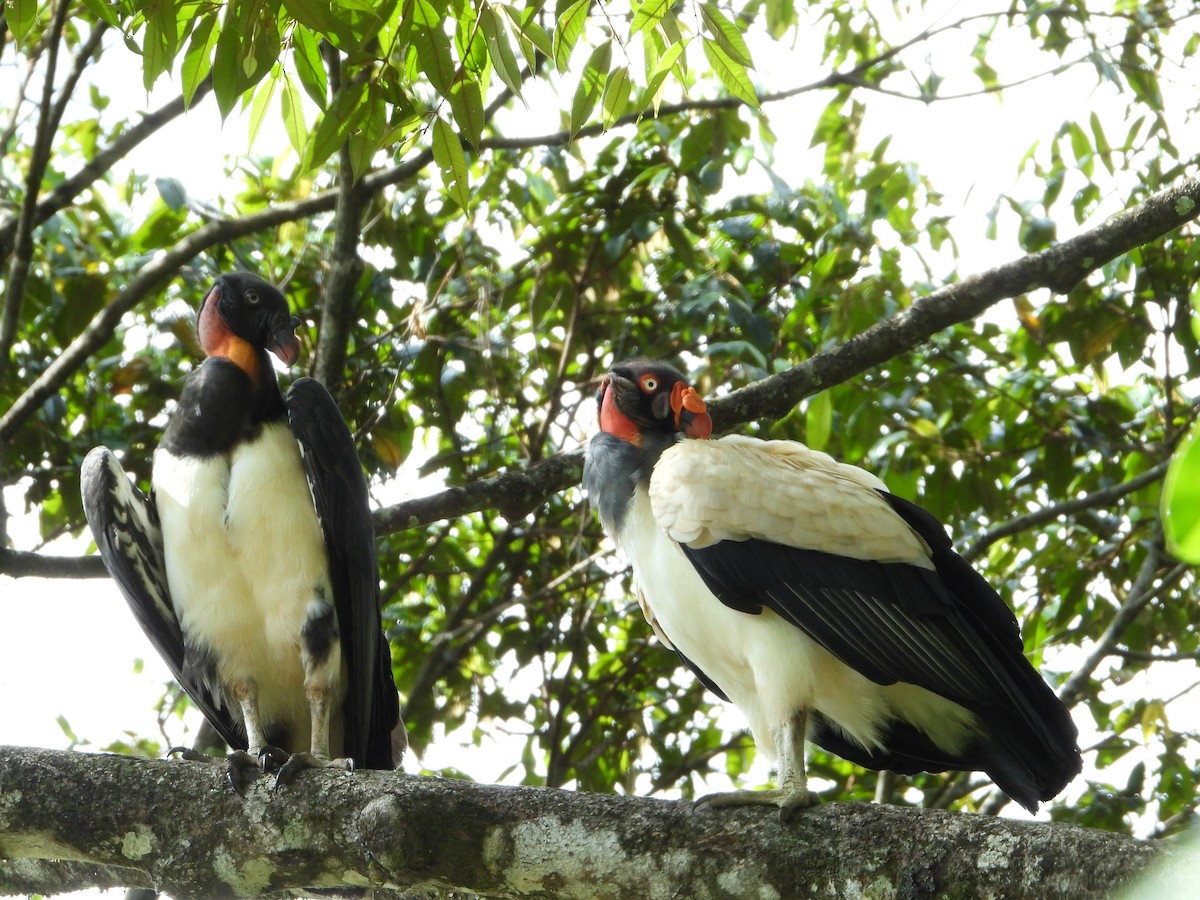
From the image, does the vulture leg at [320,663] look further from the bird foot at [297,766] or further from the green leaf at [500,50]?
the green leaf at [500,50]

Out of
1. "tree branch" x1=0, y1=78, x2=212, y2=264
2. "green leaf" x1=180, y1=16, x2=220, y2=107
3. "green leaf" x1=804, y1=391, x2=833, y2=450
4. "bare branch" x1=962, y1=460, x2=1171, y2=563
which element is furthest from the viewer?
"tree branch" x1=0, y1=78, x2=212, y2=264

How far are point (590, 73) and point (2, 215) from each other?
184 inches

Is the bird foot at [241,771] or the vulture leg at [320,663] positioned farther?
the vulture leg at [320,663]

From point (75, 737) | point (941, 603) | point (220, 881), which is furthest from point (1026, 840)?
point (75, 737)

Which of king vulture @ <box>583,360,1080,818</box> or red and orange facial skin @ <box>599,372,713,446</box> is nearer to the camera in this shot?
king vulture @ <box>583,360,1080,818</box>

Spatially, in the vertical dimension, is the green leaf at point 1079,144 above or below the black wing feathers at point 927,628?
above

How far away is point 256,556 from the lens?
13.5 ft

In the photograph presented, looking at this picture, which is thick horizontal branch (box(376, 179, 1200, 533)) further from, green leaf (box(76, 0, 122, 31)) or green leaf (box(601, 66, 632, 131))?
green leaf (box(76, 0, 122, 31))

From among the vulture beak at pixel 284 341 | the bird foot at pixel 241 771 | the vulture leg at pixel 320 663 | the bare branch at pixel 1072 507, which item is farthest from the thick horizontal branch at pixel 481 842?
the bare branch at pixel 1072 507

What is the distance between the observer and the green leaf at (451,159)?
3.16 m

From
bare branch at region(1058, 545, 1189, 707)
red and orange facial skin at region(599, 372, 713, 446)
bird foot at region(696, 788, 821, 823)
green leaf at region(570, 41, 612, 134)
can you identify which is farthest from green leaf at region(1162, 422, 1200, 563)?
bare branch at region(1058, 545, 1189, 707)

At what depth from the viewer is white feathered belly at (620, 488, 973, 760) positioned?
138 inches

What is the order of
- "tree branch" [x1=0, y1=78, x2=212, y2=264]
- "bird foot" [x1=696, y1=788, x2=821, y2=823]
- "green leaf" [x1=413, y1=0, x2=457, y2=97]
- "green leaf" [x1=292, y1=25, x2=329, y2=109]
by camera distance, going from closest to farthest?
"bird foot" [x1=696, y1=788, x2=821, y2=823] → "green leaf" [x1=413, y1=0, x2=457, y2=97] → "green leaf" [x1=292, y1=25, x2=329, y2=109] → "tree branch" [x1=0, y1=78, x2=212, y2=264]

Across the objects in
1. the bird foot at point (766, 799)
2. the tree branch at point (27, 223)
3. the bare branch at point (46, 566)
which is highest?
the tree branch at point (27, 223)
